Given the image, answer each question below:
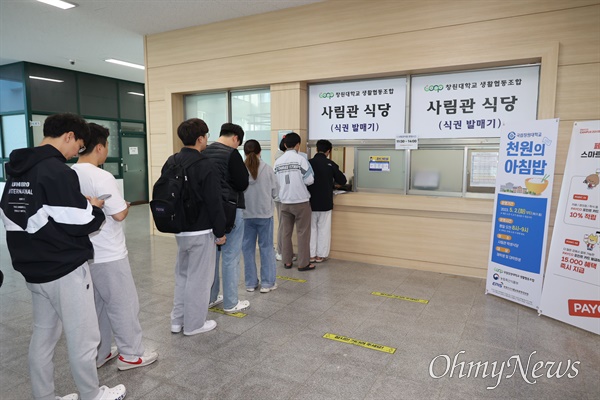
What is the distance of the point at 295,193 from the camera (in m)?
5.01

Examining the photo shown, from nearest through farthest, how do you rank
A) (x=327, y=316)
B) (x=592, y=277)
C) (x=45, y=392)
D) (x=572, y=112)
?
(x=45, y=392) < (x=592, y=277) < (x=327, y=316) < (x=572, y=112)

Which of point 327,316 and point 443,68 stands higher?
point 443,68

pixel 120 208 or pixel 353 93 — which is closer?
pixel 120 208

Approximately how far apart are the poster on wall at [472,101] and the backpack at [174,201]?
338 centimetres

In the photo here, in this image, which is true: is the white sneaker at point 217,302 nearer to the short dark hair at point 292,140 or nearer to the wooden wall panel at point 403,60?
the short dark hair at point 292,140

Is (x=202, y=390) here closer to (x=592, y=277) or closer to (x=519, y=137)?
(x=592, y=277)

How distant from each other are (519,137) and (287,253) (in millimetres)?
3037

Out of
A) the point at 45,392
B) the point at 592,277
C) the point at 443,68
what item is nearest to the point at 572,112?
the point at 443,68

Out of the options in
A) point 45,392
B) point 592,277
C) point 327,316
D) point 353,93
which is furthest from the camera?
point 353,93

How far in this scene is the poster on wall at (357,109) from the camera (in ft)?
17.8

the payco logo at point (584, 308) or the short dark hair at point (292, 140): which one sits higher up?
the short dark hair at point (292, 140)

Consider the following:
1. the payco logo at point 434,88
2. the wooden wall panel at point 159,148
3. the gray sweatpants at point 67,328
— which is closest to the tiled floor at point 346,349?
the gray sweatpants at point 67,328

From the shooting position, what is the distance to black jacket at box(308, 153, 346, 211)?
5.32 metres

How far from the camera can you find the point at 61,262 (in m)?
2.08
